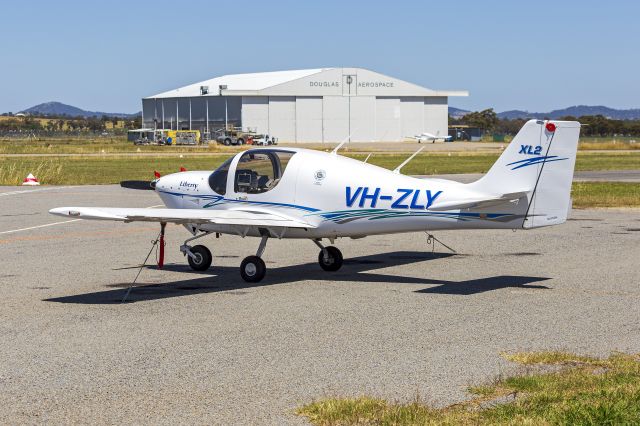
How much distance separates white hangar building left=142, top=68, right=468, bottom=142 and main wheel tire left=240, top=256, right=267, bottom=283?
10207 cm

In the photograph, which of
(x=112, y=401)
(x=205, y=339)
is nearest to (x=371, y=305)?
(x=205, y=339)

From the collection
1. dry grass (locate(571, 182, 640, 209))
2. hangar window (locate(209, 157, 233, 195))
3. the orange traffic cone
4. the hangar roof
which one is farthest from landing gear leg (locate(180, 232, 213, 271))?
the hangar roof

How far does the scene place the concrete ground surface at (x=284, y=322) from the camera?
8.73 m

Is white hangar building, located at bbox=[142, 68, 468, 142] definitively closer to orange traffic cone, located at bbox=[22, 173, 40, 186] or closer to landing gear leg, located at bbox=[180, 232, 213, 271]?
orange traffic cone, located at bbox=[22, 173, 40, 186]

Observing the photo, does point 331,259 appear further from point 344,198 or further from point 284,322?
point 284,322

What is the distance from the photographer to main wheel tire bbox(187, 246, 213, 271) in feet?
55.6

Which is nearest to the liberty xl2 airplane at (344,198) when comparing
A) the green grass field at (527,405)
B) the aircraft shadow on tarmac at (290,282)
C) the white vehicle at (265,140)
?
the aircraft shadow on tarmac at (290,282)

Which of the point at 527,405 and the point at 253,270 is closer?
the point at 527,405

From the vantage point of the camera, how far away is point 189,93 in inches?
5404

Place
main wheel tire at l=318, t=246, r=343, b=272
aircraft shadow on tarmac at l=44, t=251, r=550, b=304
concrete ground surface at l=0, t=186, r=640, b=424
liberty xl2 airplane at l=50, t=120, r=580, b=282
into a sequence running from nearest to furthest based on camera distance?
concrete ground surface at l=0, t=186, r=640, b=424, liberty xl2 airplane at l=50, t=120, r=580, b=282, aircraft shadow on tarmac at l=44, t=251, r=550, b=304, main wheel tire at l=318, t=246, r=343, b=272

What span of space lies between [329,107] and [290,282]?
10524 cm

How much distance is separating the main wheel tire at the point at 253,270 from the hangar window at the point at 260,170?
4.14ft

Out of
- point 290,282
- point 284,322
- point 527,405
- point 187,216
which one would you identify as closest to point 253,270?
→ point 290,282

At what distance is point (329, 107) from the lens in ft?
393
